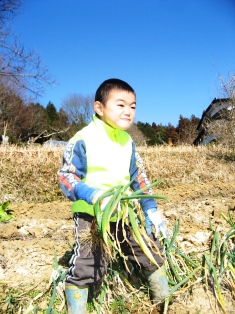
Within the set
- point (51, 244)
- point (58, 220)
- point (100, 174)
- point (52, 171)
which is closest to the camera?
point (100, 174)

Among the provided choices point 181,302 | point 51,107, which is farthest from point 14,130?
point 181,302

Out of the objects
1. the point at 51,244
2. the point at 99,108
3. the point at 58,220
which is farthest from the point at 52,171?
the point at 99,108

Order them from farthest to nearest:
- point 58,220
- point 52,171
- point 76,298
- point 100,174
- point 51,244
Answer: point 52,171 < point 58,220 < point 51,244 < point 100,174 < point 76,298

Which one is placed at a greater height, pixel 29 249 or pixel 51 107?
pixel 51 107

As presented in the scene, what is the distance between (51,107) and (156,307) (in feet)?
128

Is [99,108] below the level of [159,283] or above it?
above

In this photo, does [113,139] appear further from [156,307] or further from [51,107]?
[51,107]

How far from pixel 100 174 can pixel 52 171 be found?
435 centimetres

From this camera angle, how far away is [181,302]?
1654mm

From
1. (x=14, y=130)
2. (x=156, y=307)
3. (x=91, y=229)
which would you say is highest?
(x=14, y=130)

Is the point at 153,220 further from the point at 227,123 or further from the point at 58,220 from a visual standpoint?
the point at 227,123

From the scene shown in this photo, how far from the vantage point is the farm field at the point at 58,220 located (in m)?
1.66

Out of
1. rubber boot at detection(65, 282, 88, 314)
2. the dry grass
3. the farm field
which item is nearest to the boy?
rubber boot at detection(65, 282, 88, 314)

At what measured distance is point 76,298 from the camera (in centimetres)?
148
